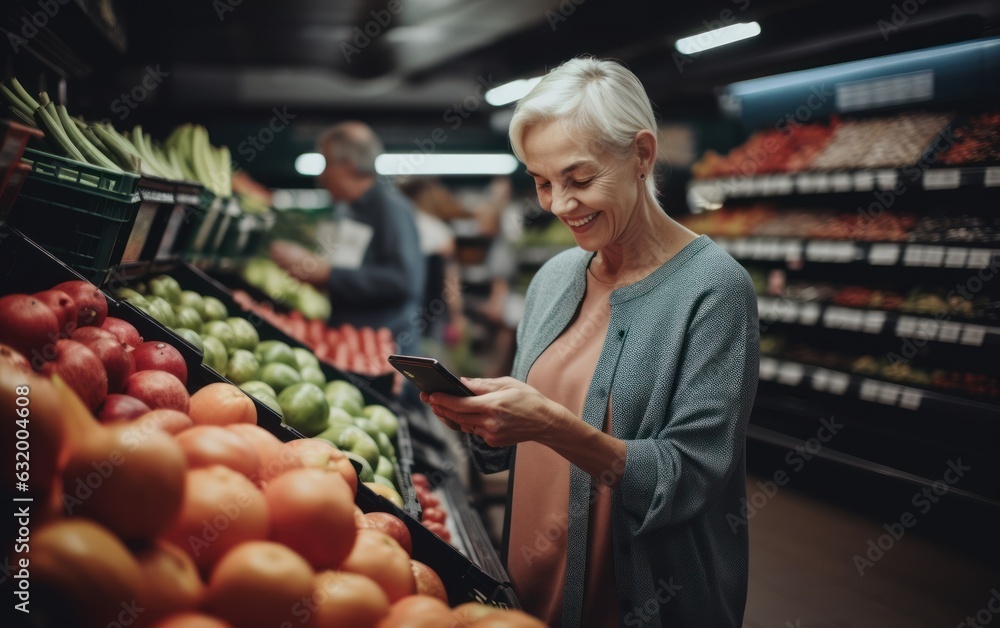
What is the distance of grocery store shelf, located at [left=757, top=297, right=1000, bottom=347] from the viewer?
361 centimetres

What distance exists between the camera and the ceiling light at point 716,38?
4629mm

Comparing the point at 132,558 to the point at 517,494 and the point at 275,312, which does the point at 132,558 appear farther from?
the point at 275,312

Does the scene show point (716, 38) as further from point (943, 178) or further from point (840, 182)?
point (943, 178)

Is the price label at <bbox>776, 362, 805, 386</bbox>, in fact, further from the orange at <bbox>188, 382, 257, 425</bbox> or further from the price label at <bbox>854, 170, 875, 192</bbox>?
the orange at <bbox>188, 382, 257, 425</bbox>

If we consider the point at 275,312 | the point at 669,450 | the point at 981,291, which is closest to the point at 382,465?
the point at 669,450

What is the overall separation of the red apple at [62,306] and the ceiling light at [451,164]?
9.04 metres

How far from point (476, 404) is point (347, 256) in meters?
3.20

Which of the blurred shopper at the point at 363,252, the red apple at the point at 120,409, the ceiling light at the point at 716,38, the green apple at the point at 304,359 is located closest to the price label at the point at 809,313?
the ceiling light at the point at 716,38

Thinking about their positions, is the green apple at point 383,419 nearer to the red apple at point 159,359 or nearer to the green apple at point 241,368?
the green apple at point 241,368

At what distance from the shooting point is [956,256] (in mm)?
3666

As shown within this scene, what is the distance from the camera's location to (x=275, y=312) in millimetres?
3518

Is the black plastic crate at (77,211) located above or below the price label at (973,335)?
above

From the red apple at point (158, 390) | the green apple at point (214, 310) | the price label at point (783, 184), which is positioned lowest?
the green apple at point (214, 310)

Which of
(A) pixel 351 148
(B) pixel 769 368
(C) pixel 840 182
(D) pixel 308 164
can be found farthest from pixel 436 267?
(D) pixel 308 164
